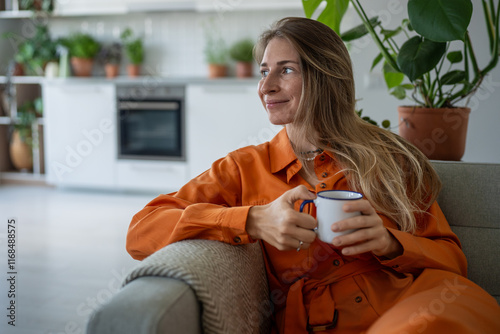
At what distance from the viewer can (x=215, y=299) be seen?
0.97 metres

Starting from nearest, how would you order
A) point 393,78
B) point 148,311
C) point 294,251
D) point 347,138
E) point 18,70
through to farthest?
1. point 148,311
2. point 294,251
3. point 347,138
4. point 393,78
5. point 18,70

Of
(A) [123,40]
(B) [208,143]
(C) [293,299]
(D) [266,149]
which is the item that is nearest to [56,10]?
(A) [123,40]

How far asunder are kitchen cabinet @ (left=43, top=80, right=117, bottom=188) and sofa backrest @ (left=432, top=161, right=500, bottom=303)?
369cm

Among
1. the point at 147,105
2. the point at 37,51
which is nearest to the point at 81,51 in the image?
the point at 37,51

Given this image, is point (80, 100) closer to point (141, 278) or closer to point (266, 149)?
point (266, 149)

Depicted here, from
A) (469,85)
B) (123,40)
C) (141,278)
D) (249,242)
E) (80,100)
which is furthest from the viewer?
(123,40)

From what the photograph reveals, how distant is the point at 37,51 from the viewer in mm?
4910

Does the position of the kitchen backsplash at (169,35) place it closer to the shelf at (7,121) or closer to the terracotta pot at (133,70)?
the terracotta pot at (133,70)

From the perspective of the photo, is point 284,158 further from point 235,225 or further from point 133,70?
point 133,70

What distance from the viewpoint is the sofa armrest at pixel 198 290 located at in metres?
0.84

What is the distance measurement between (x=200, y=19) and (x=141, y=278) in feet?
14.1

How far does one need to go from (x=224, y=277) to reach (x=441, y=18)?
3.13 feet

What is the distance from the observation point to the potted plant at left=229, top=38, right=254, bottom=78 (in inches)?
177

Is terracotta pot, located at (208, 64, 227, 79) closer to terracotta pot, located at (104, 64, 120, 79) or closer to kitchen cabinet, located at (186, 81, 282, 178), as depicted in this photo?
kitchen cabinet, located at (186, 81, 282, 178)
